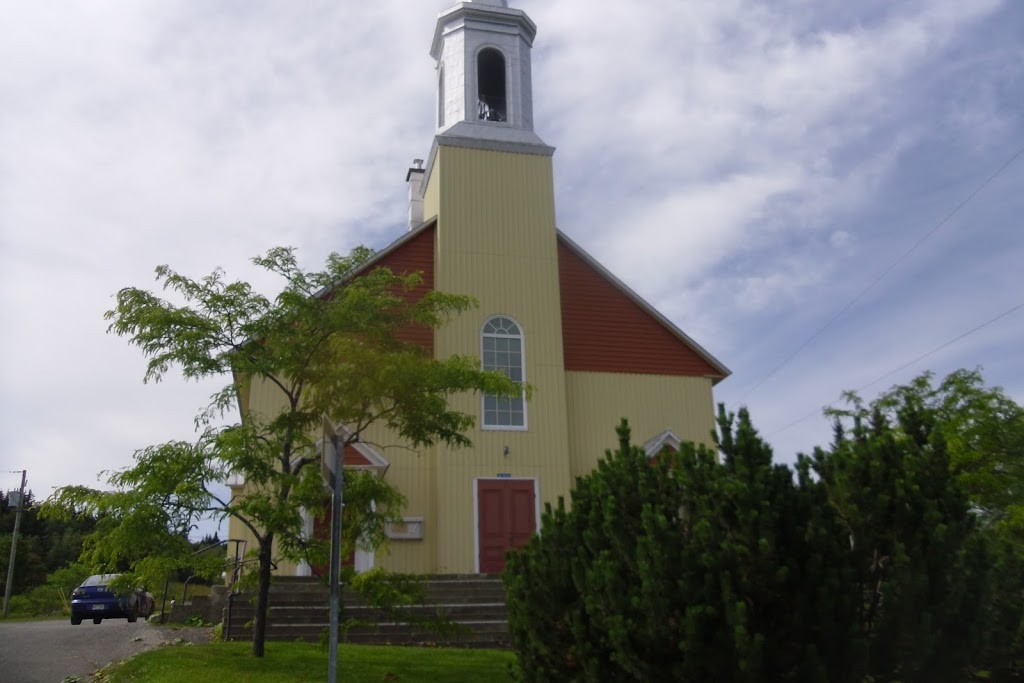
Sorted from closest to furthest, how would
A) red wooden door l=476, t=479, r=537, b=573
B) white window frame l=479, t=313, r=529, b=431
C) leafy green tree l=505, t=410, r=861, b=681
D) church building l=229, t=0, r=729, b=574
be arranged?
leafy green tree l=505, t=410, r=861, b=681, red wooden door l=476, t=479, r=537, b=573, church building l=229, t=0, r=729, b=574, white window frame l=479, t=313, r=529, b=431

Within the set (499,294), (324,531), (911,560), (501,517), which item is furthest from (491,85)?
(911,560)

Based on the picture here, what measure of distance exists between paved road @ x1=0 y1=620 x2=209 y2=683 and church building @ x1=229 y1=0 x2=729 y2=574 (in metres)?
4.16

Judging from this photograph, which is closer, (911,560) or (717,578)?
(717,578)

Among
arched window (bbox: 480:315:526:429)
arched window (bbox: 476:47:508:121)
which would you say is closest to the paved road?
arched window (bbox: 480:315:526:429)

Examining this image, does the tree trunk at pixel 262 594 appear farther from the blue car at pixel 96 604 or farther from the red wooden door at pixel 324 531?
the blue car at pixel 96 604

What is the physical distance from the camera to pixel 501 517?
18156 mm

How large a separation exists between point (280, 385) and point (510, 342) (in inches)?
337

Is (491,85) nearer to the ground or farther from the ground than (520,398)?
farther from the ground

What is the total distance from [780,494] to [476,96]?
16184 mm

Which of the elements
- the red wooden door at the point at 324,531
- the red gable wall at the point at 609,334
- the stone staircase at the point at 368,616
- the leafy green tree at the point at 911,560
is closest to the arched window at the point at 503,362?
the red gable wall at the point at 609,334

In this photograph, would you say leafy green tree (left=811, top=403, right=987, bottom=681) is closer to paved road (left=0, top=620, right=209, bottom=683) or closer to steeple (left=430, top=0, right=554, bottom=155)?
paved road (left=0, top=620, right=209, bottom=683)

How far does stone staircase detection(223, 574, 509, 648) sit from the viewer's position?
12672 mm

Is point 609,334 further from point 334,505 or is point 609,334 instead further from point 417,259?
point 334,505

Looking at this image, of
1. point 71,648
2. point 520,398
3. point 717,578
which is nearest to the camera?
point 717,578
